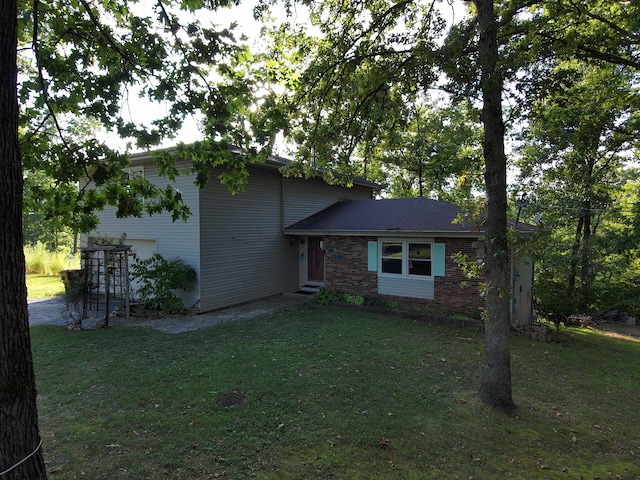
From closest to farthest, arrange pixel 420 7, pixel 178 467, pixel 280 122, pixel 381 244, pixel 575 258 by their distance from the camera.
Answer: pixel 178 467 < pixel 280 122 < pixel 420 7 < pixel 381 244 < pixel 575 258

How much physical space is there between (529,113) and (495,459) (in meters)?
4.84

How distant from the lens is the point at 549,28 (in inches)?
224

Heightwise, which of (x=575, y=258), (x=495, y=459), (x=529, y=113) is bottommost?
(x=495, y=459)

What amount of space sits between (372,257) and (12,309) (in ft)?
35.0

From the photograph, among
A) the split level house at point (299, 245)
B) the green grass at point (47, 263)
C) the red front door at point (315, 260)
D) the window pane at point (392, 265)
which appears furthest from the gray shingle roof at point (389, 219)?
the green grass at point (47, 263)

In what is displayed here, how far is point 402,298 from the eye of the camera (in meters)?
11.7

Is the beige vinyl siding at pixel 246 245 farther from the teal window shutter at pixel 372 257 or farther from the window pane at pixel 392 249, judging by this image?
the window pane at pixel 392 249

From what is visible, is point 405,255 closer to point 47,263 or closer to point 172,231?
point 172,231

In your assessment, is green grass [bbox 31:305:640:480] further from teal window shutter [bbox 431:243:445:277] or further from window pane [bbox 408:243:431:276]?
window pane [bbox 408:243:431:276]

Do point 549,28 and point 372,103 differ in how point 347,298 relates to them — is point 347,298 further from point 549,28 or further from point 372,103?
point 549,28

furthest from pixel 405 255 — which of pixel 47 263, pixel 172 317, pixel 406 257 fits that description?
pixel 47 263

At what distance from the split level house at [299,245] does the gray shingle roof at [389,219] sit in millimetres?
40

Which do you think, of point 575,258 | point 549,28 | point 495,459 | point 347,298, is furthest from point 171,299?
point 575,258

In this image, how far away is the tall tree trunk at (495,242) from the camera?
4996 millimetres
